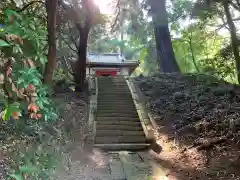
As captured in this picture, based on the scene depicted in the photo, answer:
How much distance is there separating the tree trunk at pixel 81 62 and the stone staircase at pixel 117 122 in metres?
0.91

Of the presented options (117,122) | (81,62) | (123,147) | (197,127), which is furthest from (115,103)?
(197,127)

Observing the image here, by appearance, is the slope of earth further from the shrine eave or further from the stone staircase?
the shrine eave

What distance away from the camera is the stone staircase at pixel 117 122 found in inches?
340

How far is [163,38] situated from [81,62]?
6.47m

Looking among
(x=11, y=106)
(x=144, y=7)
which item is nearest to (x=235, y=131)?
(x=11, y=106)

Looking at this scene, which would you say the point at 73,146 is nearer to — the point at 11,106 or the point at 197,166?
the point at 197,166

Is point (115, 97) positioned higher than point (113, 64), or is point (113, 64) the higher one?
point (113, 64)

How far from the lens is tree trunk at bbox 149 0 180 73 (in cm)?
1656

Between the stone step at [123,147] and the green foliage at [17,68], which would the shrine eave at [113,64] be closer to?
the stone step at [123,147]

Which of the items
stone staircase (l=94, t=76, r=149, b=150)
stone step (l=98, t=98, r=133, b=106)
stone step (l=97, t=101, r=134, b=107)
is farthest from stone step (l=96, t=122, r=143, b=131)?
stone step (l=98, t=98, r=133, b=106)

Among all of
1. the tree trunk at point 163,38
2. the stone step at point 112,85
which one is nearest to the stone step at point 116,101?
the stone step at point 112,85

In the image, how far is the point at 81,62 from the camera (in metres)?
11.9

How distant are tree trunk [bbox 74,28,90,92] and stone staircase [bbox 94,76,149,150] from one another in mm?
912

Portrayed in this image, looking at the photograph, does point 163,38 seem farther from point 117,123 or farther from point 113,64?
point 117,123
